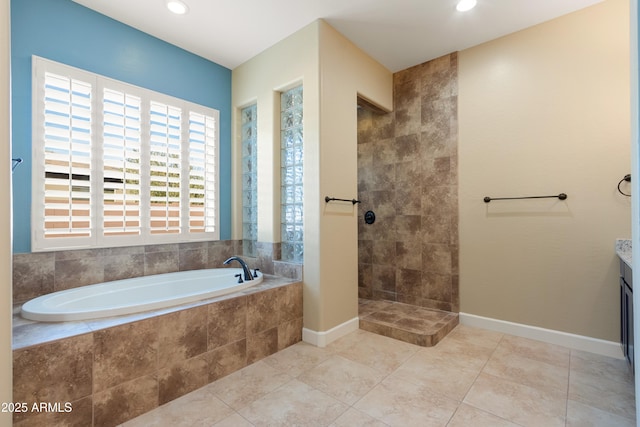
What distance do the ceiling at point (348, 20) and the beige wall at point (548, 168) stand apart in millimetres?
236

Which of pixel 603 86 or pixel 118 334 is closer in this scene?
pixel 118 334

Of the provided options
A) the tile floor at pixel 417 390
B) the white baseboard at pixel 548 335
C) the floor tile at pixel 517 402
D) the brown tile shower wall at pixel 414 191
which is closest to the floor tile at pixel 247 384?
the tile floor at pixel 417 390

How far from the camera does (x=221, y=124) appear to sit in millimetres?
3025

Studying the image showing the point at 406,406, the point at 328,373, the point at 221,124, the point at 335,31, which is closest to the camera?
the point at 406,406

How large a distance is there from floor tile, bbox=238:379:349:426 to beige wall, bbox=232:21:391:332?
654 mm

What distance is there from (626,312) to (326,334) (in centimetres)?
194

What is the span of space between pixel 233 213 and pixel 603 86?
3.26 meters

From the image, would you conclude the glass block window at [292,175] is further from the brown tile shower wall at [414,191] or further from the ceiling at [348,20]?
the brown tile shower wall at [414,191]

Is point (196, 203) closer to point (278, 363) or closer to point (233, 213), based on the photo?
point (233, 213)

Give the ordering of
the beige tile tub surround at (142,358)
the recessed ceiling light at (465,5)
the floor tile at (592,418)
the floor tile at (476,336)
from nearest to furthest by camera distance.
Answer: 1. the beige tile tub surround at (142,358)
2. the floor tile at (592,418)
3. the recessed ceiling light at (465,5)
4. the floor tile at (476,336)

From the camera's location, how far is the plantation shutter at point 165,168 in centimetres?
250

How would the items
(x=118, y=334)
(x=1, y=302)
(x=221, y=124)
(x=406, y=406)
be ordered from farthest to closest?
1. (x=221, y=124)
2. (x=406, y=406)
3. (x=118, y=334)
4. (x=1, y=302)

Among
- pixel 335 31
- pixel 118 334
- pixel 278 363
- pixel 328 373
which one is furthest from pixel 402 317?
pixel 335 31

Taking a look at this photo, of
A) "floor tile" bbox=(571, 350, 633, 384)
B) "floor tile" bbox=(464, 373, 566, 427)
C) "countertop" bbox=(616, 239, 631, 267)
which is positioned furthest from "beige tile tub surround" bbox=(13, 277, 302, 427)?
"countertop" bbox=(616, 239, 631, 267)
